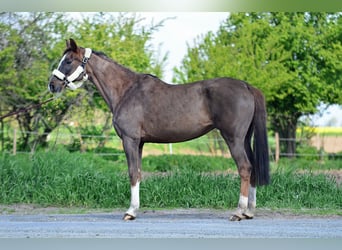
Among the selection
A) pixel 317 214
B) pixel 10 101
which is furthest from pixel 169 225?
pixel 10 101

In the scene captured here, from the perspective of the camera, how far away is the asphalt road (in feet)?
25.3

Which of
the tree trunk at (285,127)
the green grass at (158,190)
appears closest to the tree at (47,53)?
the tree trunk at (285,127)

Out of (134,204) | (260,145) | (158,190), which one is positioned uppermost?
(260,145)

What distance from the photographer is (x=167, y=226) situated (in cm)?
828

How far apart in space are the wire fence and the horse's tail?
8305mm

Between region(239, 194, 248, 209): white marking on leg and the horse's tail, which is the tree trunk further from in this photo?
region(239, 194, 248, 209): white marking on leg

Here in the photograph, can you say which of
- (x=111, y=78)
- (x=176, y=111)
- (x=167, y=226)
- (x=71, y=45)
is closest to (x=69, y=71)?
(x=71, y=45)

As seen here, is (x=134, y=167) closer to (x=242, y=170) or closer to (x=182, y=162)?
(x=242, y=170)

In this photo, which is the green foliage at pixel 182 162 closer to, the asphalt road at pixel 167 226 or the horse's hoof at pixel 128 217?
the asphalt road at pixel 167 226

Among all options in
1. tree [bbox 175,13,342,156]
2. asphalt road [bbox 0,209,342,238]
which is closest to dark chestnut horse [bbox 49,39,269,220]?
asphalt road [bbox 0,209,342,238]

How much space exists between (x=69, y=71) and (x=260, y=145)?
2666 millimetres

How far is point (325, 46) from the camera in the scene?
22828 millimetres

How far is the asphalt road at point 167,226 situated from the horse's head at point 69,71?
→ 1.70 meters

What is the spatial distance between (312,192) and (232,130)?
2.34 meters
